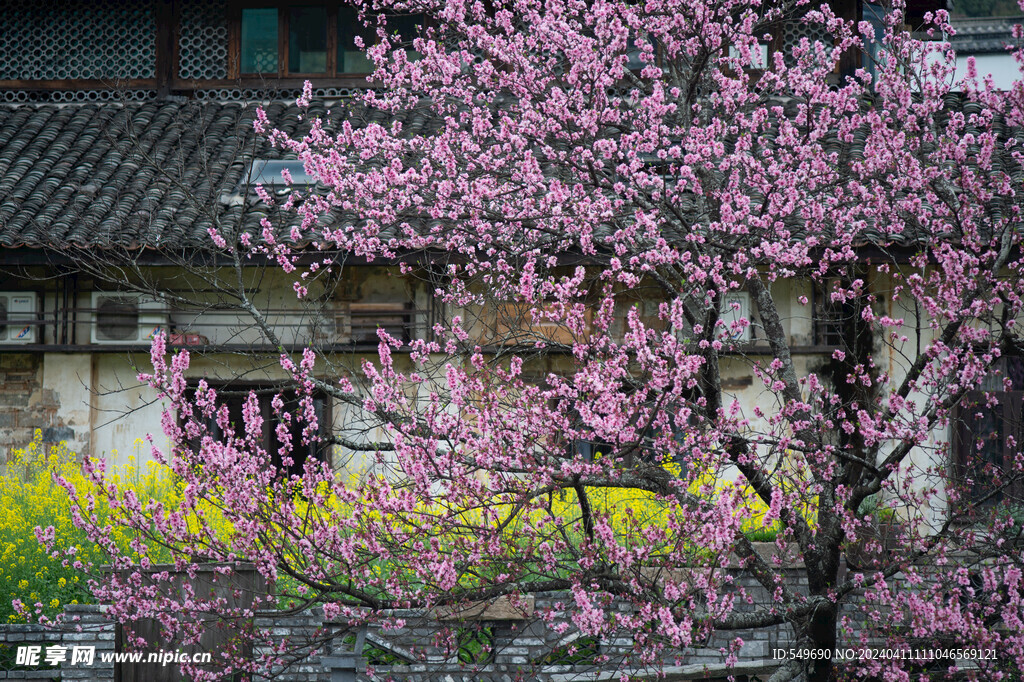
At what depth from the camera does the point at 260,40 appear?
11.7 meters

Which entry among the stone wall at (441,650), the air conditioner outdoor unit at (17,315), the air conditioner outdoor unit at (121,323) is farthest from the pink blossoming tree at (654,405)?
the air conditioner outdoor unit at (17,315)

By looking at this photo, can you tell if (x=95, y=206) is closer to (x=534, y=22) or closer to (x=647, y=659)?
(x=534, y=22)

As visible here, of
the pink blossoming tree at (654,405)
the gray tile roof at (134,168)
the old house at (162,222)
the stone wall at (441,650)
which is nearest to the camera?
the pink blossoming tree at (654,405)

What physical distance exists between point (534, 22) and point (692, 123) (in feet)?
4.27

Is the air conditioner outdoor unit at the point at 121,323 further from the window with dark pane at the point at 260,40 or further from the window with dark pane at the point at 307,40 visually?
the window with dark pane at the point at 307,40

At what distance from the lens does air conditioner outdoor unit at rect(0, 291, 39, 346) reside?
31.8 feet

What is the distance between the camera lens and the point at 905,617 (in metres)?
6.06

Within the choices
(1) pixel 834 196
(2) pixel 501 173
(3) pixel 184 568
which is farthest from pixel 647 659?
(1) pixel 834 196

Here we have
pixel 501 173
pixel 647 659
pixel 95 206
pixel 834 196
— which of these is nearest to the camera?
pixel 647 659

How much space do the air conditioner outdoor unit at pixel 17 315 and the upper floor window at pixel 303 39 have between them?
3.68 meters

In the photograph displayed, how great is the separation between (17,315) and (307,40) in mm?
4534

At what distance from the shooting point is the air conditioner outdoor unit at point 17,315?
9.70m

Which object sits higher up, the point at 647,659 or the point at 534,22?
the point at 534,22

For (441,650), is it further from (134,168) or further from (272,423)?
(134,168)
